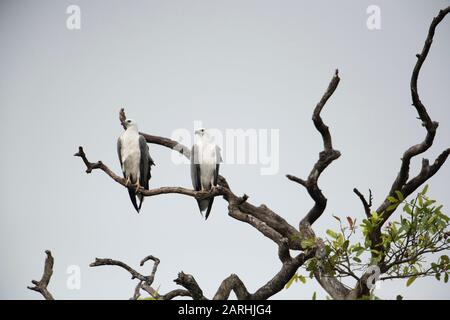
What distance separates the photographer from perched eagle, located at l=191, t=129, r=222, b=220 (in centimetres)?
773

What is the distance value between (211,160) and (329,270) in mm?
3399

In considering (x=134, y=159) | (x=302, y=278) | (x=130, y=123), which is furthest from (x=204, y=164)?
(x=302, y=278)

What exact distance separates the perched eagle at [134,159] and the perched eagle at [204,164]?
629 millimetres

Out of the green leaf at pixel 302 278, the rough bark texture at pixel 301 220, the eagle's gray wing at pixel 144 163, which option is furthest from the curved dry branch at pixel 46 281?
the eagle's gray wing at pixel 144 163

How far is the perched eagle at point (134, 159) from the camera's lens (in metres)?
7.77

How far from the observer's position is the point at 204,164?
25.4ft

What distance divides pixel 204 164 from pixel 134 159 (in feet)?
3.24

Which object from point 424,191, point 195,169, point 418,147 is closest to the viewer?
point 424,191

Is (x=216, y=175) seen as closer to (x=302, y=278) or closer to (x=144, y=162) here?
(x=144, y=162)

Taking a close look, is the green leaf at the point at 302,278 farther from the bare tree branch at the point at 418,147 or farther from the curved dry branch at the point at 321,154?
the bare tree branch at the point at 418,147

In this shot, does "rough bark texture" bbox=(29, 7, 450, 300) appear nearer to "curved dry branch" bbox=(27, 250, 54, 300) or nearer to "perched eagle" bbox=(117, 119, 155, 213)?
"curved dry branch" bbox=(27, 250, 54, 300)
